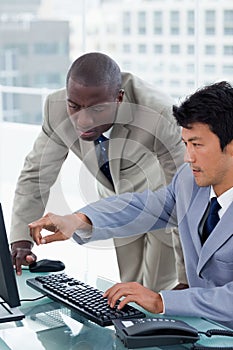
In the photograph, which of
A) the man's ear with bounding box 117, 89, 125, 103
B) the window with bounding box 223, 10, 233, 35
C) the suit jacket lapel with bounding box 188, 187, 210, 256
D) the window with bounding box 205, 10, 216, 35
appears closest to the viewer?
the suit jacket lapel with bounding box 188, 187, 210, 256

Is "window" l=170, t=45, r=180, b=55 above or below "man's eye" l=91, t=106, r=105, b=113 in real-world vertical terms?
below

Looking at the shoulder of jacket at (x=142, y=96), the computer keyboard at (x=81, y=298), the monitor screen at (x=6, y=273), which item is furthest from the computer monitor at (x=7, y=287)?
the shoulder of jacket at (x=142, y=96)

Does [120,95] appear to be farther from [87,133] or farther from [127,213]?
[127,213]

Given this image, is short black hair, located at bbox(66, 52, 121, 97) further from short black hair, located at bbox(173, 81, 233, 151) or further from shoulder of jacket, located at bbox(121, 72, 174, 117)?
short black hair, located at bbox(173, 81, 233, 151)

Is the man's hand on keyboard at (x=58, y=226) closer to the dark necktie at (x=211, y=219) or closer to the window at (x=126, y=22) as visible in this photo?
the dark necktie at (x=211, y=219)

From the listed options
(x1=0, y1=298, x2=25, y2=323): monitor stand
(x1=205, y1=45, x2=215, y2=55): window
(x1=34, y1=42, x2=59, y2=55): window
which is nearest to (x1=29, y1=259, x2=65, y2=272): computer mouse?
(x1=0, y1=298, x2=25, y2=323): monitor stand

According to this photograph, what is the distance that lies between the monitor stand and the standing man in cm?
38

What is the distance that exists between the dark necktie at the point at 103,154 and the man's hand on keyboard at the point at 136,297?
75cm

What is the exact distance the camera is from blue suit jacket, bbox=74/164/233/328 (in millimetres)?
1719

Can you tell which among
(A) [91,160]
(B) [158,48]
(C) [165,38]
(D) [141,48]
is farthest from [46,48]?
(A) [91,160]

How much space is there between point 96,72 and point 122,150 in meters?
0.39

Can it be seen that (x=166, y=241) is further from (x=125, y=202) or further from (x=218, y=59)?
(x=218, y=59)

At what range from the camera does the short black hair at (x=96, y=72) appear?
2.14 meters

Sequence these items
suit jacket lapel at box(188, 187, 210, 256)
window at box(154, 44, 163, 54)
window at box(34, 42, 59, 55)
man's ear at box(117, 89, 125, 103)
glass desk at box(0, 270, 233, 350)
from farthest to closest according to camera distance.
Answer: window at box(34, 42, 59, 55), window at box(154, 44, 163, 54), man's ear at box(117, 89, 125, 103), suit jacket lapel at box(188, 187, 210, 256), glass desk at box(0, 270, 233, 350)
